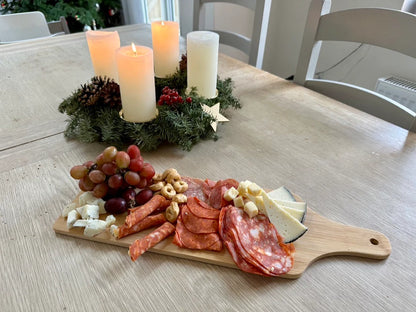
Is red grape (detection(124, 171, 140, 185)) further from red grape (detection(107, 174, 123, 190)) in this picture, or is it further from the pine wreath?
the pine wreath

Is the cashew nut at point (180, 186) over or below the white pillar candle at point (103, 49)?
below

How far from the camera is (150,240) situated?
20.5 inches

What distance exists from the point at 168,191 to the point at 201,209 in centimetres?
8

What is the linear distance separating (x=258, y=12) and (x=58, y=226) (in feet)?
3.65

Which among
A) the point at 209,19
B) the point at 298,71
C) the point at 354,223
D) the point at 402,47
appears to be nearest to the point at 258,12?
the point at 298,71

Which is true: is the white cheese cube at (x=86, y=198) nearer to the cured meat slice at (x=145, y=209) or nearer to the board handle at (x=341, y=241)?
the cured meat slice at (x=145, y=209)

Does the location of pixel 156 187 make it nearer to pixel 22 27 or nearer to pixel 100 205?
pixel 100 205

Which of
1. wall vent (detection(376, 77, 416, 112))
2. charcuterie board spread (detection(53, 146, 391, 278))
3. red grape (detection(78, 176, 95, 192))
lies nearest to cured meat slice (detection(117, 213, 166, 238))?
charcuterie board spread (detection(53, 146, 391, 278))

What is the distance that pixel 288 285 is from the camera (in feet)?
1.60

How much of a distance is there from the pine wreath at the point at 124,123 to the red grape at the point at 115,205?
22 centimetres

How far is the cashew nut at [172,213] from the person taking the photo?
56cm

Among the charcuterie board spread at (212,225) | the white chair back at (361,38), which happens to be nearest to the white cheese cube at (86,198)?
the charcuterie board spread at (212,225)

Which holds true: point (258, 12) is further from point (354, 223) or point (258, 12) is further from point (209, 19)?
point (209, 19)

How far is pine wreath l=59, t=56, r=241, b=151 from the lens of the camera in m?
0.76
